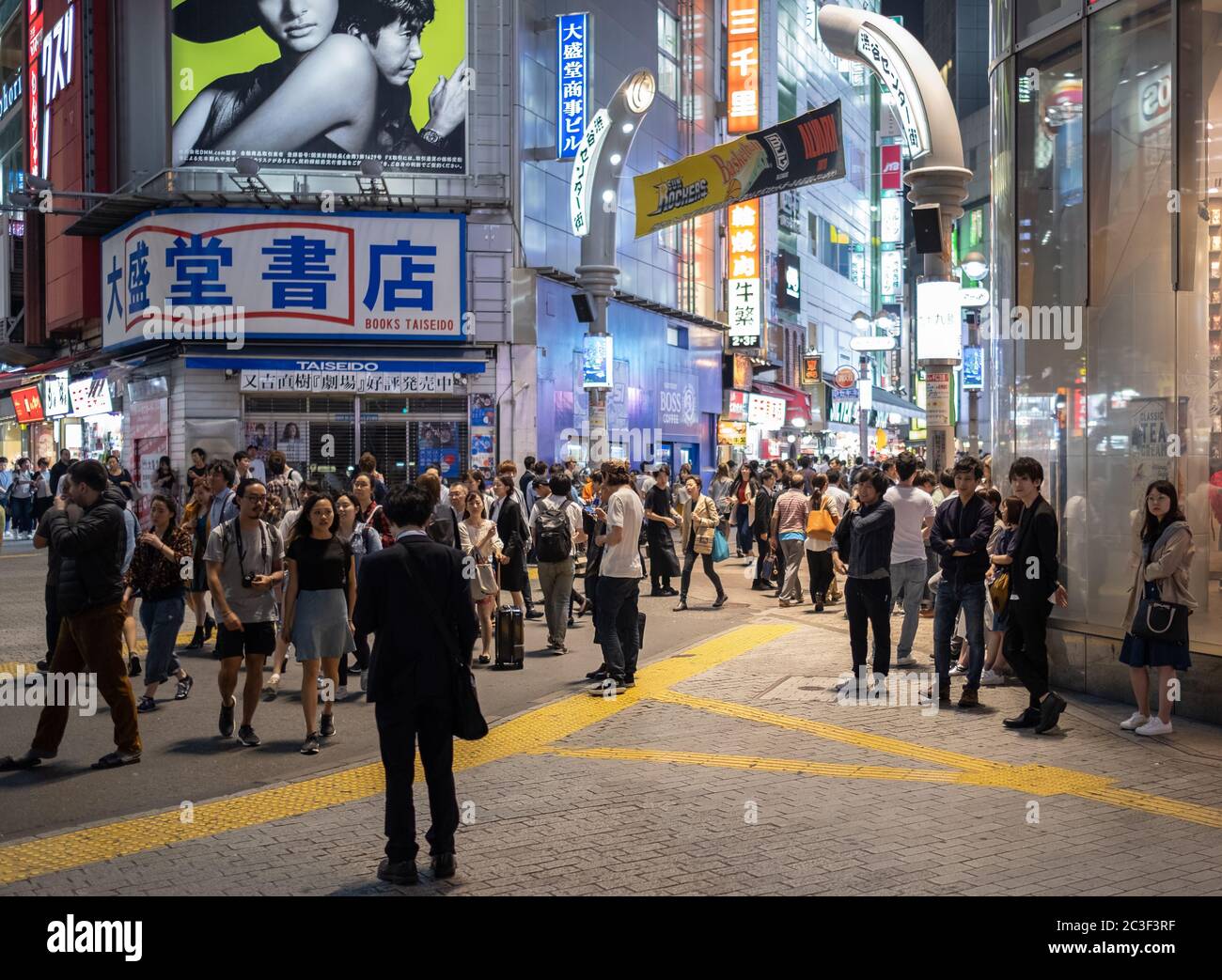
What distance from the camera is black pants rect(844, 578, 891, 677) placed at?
32.4 feet

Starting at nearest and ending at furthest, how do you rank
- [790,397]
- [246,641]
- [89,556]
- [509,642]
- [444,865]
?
[444,865] < [89,556] < [246,641] < [509,642] < [790,397]

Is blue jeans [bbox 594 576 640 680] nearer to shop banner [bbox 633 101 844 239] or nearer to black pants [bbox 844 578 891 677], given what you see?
black pants [bbox 844 578 891 677]

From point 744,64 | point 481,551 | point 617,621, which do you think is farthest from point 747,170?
point 744,64

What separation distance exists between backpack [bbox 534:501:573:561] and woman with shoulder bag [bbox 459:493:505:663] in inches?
25.2

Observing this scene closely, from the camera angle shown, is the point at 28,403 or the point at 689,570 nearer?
the point at 689,570

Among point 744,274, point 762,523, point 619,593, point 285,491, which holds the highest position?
point 744,274

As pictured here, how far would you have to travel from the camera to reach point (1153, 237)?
10.1 metres

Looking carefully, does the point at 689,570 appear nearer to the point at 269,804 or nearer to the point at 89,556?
the point at 89,556

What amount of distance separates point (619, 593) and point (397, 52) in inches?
758

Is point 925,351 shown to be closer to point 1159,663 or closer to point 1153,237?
point 1153,237

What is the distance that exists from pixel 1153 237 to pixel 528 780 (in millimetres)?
7074

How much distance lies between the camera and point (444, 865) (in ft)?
18.1

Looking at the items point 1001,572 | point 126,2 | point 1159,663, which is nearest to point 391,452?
point 126,2

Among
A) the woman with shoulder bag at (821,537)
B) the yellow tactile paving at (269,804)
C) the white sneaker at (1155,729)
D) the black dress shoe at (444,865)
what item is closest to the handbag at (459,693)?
the black dress shoe at (444,865)
